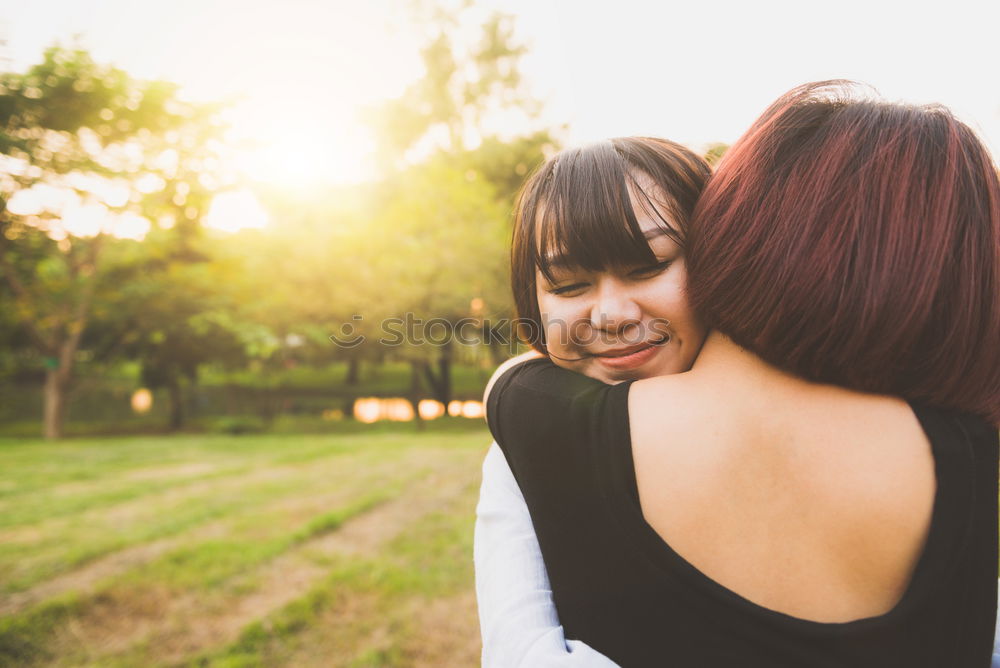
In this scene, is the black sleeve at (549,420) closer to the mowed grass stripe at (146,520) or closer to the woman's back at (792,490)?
the woman's back at (792,490)

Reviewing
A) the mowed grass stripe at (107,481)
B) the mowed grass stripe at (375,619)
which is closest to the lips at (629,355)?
the mowed grass stripe at (375,619)

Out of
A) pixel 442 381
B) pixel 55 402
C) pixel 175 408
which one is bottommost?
pixel 175 408

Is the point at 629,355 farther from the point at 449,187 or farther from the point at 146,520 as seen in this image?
the point at 449,187

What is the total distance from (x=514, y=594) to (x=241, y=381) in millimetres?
30059

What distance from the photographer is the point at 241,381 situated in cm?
2833

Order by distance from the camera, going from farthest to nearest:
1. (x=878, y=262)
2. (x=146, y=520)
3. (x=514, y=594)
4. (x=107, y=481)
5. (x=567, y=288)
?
(x=107, y=481), (x=146, y=520), (x=567, y=288), (x=514, y=594), (x=878, y=262)

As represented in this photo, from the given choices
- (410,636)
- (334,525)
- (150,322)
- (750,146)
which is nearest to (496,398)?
(750,146)

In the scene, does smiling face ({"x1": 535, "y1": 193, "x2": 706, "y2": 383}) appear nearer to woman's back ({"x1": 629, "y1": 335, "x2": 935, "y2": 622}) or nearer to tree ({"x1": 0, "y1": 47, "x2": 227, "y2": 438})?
woman's back ({"x1": 629, "y1": 335, "x2": 935, "y2": 622})

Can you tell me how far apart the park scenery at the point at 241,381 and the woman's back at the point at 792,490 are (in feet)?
10.1

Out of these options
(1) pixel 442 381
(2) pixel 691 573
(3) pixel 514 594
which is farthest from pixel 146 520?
(1) pixel 442 381

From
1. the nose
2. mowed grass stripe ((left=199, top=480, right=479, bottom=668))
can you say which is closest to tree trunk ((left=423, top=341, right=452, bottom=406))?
mowed grass stripe ((left=199, top=480, right=479, bottom=668))

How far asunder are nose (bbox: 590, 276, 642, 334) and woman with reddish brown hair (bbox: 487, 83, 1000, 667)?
1.03ft

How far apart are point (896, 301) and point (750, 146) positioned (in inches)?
14.4

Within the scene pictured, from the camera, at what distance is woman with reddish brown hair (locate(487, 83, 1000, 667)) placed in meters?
0.83
